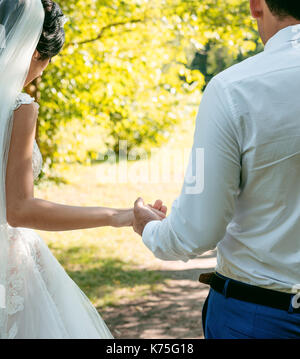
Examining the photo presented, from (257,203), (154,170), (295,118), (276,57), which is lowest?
(154,170)

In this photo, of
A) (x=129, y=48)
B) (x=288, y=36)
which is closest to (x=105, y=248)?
(x=129, y=48)

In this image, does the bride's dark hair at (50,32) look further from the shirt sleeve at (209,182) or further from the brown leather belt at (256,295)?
the brown leather belt at (256,295)

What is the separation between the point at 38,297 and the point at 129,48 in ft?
19.4

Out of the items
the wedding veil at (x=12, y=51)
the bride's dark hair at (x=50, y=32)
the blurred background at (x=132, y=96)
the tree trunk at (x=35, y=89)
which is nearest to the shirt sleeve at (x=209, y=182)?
the wedding veil at (x=12, y=51)

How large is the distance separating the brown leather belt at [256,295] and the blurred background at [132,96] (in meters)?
3.17

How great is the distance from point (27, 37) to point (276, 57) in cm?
122

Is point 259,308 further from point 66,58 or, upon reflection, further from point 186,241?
point 66,58

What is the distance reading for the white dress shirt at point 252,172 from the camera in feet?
4.76

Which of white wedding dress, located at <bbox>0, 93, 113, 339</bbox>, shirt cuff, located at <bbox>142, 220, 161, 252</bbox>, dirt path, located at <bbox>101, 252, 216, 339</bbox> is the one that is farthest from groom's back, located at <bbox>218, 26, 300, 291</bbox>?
dirt path, located at <bbox>101, 252, 216, 339</bbox>

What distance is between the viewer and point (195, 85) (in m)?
7.92

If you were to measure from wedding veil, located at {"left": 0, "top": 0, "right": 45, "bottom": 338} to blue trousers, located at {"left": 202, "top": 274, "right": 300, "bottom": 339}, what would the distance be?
A: 3.31ft

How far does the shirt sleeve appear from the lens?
1.48 metres

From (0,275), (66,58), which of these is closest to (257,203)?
(0,275)

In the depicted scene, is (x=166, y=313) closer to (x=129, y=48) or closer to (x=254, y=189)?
(x=254, y=189)
